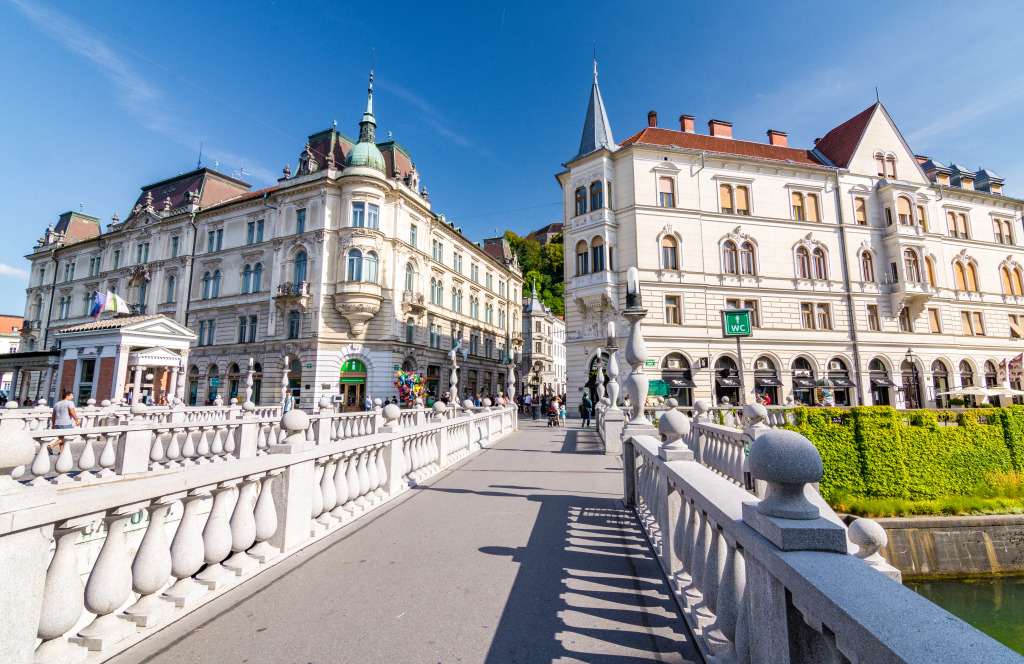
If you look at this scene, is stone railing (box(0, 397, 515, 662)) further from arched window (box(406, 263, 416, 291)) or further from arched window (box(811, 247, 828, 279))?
arched window (box(811, 247, 828, 279))

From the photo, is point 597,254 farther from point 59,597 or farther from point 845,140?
point 59,597

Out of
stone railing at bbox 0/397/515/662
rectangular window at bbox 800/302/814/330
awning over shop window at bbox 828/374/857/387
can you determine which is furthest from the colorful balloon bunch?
awning over shop window at bbox 828/374/857/387

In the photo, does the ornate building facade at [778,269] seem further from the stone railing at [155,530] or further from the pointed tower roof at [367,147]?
the stone railing at [155,530]

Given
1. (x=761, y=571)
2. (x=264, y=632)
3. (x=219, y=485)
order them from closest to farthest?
(x=761, y=571) → (x=264, y=632) → (x=219, y=485)

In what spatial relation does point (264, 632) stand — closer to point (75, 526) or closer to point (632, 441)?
point (75, 526)

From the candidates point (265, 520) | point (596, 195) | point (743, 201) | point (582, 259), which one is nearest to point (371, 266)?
point (582, 259)

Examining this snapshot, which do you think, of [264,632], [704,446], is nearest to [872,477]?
[704,446]

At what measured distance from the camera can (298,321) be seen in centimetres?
3081

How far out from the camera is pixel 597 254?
27.1 metres

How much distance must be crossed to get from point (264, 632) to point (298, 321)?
101 feet

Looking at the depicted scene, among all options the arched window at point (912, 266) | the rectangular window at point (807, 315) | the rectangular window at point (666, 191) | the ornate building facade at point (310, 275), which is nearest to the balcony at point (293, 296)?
the ornate building facade at point (310, 275)

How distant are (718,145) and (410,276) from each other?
76.3 ft

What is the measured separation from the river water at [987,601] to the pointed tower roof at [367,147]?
3295cm

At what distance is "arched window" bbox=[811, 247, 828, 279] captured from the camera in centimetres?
2819
